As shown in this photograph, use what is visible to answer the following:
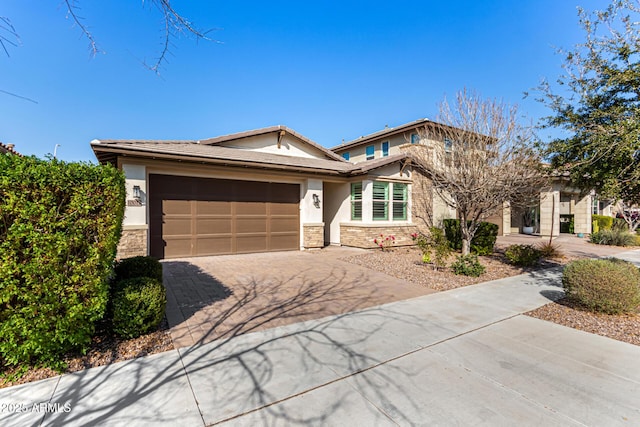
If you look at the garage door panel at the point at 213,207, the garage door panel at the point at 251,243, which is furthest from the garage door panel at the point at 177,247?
the garage door panel at the point at 251,243

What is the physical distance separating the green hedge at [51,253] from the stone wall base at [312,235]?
29.7 ft

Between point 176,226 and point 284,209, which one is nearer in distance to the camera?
point 176,226

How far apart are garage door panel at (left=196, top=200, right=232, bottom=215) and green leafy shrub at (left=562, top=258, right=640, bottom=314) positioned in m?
9.96

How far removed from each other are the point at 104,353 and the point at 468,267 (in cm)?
814

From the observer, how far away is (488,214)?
916 cm

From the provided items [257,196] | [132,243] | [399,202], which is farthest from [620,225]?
[132,243]

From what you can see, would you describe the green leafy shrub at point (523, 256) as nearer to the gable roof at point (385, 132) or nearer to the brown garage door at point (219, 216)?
the gable roof at point (385, 132)

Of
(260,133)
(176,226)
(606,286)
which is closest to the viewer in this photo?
(606,286)

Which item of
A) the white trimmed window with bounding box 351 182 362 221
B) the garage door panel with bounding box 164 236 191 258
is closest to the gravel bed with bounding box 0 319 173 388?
the garage door panel with bounding box 164 236 191 258

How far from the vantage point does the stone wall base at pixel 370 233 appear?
1265 cm

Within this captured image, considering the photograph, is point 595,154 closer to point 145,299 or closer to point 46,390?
point 145,299

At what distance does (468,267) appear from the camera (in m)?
8.14

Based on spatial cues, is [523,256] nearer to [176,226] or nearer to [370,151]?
[176,226]

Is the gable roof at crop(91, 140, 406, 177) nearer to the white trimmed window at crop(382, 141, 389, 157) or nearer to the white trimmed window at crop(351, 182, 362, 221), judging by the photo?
the white trimmed window at crop(351, 182, 362, 221)
